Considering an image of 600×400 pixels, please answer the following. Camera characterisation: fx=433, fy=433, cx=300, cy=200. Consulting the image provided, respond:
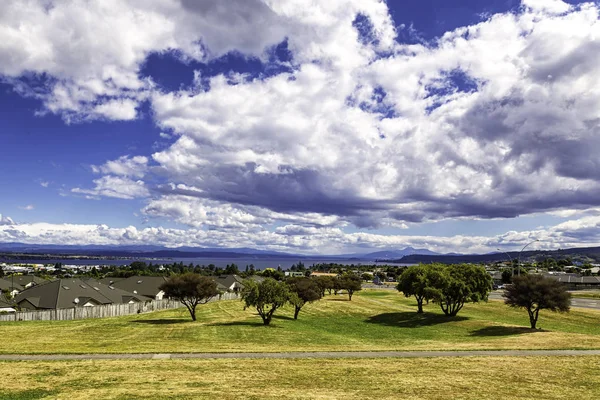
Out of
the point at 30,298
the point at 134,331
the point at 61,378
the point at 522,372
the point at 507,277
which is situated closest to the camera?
the point at 61,378

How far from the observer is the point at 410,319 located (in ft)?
218

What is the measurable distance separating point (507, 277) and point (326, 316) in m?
125

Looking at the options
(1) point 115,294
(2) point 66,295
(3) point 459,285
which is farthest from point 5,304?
(3) point 459,285

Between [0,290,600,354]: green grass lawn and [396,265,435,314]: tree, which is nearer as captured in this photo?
[0,290,600,354]: green grass lawn

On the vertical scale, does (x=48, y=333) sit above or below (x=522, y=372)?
below

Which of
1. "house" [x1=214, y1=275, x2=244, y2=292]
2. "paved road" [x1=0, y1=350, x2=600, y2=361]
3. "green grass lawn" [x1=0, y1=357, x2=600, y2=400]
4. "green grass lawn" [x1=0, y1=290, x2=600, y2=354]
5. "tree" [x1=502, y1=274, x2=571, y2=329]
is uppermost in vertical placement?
"tree" [x1=502, y1=274, x2=571, y2=329]

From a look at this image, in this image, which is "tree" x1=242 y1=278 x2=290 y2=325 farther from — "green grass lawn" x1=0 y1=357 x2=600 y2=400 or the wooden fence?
the wooden fence

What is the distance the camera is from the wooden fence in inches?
2470

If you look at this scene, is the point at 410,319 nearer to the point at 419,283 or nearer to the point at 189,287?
the point at 419,283

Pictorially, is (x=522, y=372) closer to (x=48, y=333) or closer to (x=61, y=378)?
(x=61, y=378)

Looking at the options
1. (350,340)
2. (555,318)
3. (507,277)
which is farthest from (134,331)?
(507,277)

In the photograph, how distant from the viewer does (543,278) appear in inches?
2035

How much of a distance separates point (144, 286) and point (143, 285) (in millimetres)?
801

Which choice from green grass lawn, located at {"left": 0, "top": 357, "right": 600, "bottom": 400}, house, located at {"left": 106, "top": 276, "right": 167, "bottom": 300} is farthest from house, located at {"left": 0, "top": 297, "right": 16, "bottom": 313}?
green grass lawn, located at {"left": 0, "top": 357, "right": 600, "bottom": 400}
